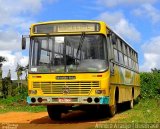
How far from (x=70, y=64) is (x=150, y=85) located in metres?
18.9

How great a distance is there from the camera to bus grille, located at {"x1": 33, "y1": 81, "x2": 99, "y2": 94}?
1530cm

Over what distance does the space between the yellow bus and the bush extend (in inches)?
662

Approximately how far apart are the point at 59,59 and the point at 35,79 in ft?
3.73

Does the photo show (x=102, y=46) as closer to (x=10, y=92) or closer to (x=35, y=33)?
(x=35, y=33)

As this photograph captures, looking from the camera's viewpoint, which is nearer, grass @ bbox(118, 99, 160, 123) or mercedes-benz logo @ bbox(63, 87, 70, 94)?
grass @ bbox(118, 99, 160, 123)

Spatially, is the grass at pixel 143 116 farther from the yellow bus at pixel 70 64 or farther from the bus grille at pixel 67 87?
the bus grille at pixel 67 87

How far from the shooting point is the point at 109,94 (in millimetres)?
15781

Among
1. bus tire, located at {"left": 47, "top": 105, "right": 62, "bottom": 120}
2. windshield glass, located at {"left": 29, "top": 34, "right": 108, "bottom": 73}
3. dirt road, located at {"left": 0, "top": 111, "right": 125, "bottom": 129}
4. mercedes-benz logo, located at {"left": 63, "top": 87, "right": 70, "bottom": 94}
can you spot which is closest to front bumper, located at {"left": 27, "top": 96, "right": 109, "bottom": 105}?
mercedes-benz logo, located at {"left": 63, "top": 87, "right": 70, "bottom": 94}

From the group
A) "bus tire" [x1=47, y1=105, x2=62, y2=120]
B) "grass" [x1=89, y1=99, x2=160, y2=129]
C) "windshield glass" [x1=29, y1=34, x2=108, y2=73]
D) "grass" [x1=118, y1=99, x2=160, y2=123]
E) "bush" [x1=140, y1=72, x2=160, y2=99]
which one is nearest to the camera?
"grass" [x1=89, y1=99, x2=160, y2=129]

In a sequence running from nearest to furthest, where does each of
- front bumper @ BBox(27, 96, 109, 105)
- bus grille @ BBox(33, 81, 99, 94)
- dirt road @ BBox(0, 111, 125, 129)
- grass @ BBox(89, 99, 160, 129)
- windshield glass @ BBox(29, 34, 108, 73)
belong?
grass @ BBox(89, 99, 160, 129) → dirt road @ BBox(0, 111, 125, 129) → front bumper @ BBox(27, 96, 109, 105) → bus grille @ BBox(33, 81, 99, 94) → windshield glass @ BBox(29, 34, 108, 73)

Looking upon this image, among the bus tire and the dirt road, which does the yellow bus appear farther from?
the bus tire

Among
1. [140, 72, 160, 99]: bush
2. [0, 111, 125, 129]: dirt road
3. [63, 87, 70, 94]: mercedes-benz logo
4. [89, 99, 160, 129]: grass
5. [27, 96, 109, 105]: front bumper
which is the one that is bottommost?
[0, 111, 125, 129]: dirt road

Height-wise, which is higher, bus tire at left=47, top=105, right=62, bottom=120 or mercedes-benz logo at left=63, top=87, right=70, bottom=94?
mercedes-benz logo at left=63, top=87, right=70, bottom=94

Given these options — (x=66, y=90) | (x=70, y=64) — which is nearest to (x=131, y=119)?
(x=66, y=90)
